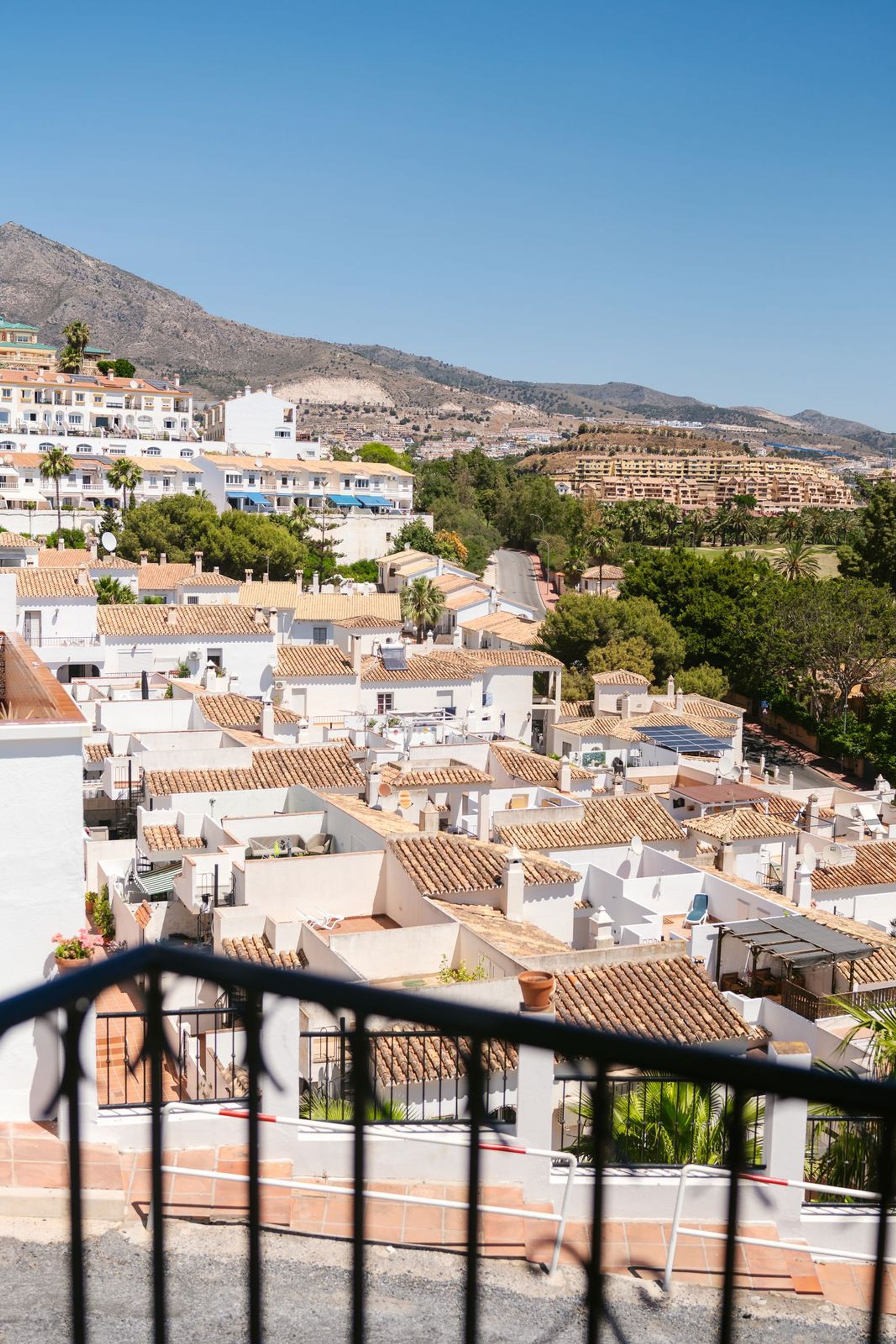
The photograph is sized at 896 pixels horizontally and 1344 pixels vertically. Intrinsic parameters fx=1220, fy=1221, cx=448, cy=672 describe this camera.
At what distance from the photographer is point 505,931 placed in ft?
50.1

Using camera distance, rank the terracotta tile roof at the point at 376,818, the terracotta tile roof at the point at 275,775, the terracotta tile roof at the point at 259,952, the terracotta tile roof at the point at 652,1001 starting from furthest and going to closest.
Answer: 1. the terracotta tile roof at the point at 275,775
2. the terracotta tile roof at the point at 376,818
3. the terracotta tile roof at the point at 259,952
4. the terracotta tile roof at the point at 652,1001

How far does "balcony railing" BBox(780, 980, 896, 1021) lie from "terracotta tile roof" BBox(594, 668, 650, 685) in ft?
91.6

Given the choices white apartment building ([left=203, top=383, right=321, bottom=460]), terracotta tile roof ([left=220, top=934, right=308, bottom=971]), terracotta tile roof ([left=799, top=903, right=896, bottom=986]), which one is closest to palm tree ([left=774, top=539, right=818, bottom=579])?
white apartment building ([left=203, top=383, right=321, bottom=460])

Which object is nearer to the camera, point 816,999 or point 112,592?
point 816,999

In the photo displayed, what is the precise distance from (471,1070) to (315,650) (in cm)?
3955

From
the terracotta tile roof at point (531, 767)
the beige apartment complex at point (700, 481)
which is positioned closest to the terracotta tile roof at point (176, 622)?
the terracotta tile roof at point (531, 767)

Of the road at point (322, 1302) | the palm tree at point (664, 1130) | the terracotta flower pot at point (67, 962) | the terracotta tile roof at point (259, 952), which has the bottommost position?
the terracotta tile roof at point (259, 952)

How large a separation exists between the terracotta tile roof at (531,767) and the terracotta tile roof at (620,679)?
13.5m

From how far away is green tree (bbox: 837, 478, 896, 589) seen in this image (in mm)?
65312

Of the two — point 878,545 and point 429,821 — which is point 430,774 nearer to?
point 429,821

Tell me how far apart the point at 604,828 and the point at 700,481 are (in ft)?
539

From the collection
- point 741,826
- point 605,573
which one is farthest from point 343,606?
point 605,573

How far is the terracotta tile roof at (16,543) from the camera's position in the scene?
1975 inches

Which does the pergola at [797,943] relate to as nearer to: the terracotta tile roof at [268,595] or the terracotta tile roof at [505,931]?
the terracotta tile roof at [505,931]
